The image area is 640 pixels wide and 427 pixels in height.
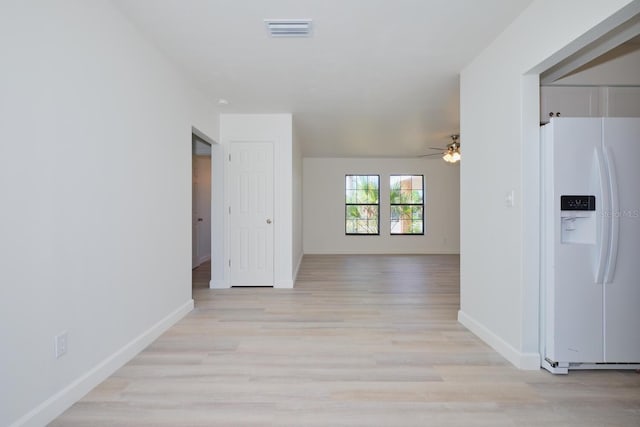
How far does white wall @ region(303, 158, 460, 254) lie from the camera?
9.08 m

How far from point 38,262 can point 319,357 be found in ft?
6.11

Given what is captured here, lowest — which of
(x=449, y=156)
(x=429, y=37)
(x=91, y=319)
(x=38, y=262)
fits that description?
(x=91, y=319)

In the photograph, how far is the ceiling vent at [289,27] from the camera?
2.46 metres

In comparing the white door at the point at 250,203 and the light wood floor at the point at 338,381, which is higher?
the white door at the point at 250,203

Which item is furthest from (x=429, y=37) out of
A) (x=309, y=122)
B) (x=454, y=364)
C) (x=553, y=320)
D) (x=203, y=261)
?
(x=203, y=261)

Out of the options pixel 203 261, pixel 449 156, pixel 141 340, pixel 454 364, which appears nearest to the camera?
pixel 454 364

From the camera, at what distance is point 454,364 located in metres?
2.45

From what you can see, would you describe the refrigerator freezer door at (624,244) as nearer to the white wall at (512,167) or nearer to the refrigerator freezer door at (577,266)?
the refrigerator freezer door at (577,266)

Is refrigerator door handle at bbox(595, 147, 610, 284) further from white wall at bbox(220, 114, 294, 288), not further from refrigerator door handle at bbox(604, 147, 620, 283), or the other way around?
white wall at bbox(220, 114, 294, 288)

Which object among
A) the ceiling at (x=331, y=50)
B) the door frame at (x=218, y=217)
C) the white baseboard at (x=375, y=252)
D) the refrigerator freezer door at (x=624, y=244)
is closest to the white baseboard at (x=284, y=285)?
the door frame at (x=218, y=217)

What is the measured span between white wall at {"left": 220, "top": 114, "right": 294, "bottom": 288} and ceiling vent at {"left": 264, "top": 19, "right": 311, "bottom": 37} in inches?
90.8

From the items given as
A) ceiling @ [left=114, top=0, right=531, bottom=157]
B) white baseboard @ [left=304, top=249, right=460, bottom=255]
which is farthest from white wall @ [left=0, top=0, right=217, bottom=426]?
white baseboard @ [left=304, top=249, right=460, bottom=255]

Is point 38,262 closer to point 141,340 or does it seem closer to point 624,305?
point 141,340

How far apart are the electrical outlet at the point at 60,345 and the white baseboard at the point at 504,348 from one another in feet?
9.46
